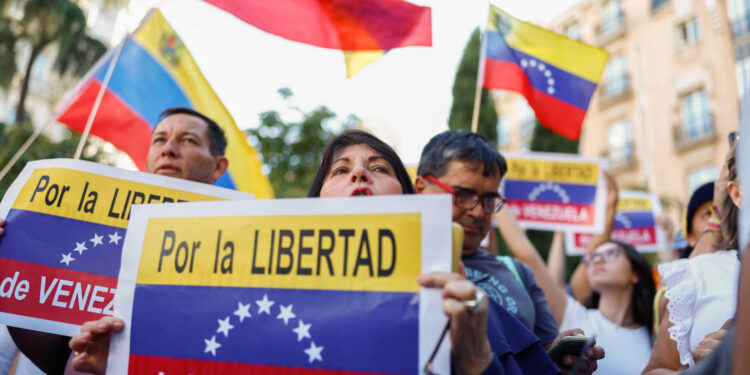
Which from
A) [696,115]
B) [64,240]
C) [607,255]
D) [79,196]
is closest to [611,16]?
[696,115]

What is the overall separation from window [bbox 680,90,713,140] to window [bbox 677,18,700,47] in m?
2.01

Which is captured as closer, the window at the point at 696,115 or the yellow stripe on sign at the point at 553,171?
the yellow stripe on sign at the point at 553,171

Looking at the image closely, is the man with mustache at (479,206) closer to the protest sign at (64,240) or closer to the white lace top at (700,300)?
the white lace top at (700,300)

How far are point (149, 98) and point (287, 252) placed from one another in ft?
10.4

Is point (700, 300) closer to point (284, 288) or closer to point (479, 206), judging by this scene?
point (479, 206)

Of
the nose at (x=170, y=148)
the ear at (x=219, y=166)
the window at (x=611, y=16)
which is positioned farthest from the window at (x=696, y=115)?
the nose at (x=170, y=148)

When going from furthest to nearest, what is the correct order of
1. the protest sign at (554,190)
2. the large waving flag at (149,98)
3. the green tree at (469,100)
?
1. the green tree at (469,100)
2. the protest sign at (554,190)
3. the large waving flag at (149,98)

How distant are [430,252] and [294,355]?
424 millimetres

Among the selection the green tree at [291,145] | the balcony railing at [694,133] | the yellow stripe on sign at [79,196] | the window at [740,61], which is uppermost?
the window at [740,61]

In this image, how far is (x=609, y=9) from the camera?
26.4 metres

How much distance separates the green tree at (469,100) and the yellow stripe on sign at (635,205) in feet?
28.9

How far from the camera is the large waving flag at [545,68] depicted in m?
4.83

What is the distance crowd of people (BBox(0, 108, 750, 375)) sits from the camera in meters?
1.40

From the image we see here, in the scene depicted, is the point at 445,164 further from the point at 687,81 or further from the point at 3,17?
the point at 687,81
